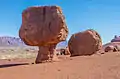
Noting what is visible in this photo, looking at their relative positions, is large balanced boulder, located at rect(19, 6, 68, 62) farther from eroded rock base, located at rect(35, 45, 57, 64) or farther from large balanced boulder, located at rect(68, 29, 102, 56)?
large balanced boulder, located at rect(68, 29, 102, 56)

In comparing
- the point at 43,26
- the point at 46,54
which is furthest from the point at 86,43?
the point at 43,26

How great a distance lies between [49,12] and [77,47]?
865cm

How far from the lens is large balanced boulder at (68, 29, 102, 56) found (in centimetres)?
2392

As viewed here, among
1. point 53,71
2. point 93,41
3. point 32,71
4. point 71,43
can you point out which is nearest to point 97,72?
point 53,71

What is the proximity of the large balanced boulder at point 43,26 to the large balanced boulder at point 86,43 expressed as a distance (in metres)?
6.98

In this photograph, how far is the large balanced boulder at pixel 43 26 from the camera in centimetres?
1686

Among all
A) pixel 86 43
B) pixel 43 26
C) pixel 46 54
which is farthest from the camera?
pixel 86 43

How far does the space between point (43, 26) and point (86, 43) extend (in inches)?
325

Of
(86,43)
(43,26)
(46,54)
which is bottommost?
(46,54)

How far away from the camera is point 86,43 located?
24.2m

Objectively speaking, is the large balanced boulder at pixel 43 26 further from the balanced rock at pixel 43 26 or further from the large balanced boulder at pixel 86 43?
the large balanced boulder at pixel 86 43

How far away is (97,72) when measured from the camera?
1062 cm

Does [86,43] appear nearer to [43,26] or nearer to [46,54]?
[46,54]

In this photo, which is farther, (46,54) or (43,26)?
(46,54)
